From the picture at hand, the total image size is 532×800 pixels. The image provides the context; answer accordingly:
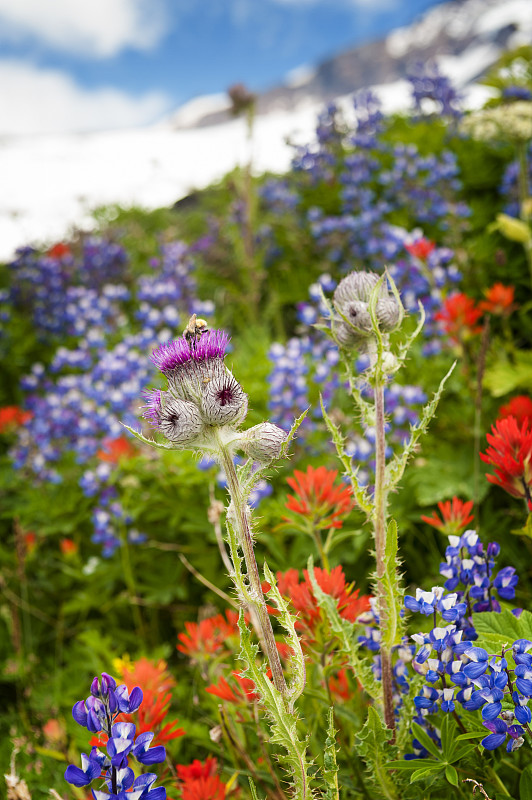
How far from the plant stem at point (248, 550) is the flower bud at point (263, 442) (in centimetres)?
4

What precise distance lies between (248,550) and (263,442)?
0.18m

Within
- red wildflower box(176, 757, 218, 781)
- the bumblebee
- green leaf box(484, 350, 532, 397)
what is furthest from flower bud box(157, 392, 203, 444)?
green leaf box(484, 350, 532, 397)

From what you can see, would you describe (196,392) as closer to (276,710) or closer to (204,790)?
(276,710)

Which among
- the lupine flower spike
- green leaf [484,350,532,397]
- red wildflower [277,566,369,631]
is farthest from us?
green leaf [484,350,532,397]

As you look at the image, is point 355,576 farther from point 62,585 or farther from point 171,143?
point 171,143

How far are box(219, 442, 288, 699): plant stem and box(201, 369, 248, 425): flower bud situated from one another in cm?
6

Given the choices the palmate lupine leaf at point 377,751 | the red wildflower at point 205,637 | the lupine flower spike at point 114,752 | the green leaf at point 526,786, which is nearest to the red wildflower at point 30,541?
the red wildflower at point 205,637

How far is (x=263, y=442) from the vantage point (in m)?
0.97

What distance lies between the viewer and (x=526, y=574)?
2037 millimetres

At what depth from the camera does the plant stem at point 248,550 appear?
96 cm

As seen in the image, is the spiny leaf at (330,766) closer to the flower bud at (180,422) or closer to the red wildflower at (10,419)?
the flower bud at (180,422)

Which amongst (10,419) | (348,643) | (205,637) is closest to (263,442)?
(348,643)

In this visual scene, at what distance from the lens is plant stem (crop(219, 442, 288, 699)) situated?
3.15 feet

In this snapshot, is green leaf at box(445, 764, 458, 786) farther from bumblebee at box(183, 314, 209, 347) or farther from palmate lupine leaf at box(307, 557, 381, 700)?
bumblebee at box(183, 314, 209, 347)
